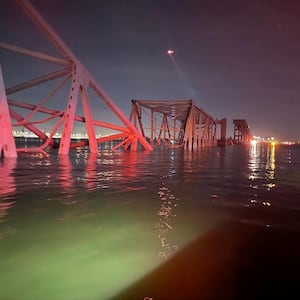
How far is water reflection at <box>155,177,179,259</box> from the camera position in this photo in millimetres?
4418

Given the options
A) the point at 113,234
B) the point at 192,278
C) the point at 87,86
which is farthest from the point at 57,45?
the point at 192,278

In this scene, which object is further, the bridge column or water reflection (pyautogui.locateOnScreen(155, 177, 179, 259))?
the bridge column

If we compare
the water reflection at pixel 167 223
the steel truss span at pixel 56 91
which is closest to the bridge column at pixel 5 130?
the steel truss span at pixel 56 91

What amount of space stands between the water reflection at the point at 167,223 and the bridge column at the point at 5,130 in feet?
49.4

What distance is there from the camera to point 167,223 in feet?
18.9

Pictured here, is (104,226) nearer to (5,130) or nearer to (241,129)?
(5,130)

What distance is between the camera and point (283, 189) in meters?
10.2

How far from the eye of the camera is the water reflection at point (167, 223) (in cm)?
442

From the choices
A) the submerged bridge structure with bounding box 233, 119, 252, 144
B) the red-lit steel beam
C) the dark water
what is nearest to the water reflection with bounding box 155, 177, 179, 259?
the dark water

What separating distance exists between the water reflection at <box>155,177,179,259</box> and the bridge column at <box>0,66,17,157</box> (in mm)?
15068

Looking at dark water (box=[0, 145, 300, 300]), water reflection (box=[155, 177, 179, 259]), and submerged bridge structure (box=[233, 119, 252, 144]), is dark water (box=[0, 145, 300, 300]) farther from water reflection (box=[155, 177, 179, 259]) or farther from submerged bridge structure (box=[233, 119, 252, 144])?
submerged bridge structure (box=[233, 119, 252, 144])

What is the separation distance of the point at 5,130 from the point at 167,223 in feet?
59.8

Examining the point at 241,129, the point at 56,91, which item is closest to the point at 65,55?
the point at 56,91

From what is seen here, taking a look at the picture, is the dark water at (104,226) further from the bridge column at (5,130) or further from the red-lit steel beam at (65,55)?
the red-lit steel beam at (65,55)
